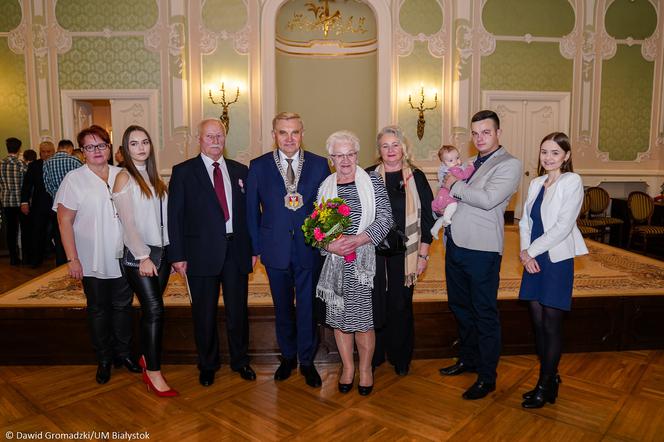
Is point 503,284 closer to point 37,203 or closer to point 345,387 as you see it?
point 345,387

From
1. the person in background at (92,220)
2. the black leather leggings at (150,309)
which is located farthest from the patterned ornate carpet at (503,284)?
the black leather leggings at (150,309)

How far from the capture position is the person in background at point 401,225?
Result: 2.98 meters

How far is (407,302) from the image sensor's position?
319 cm

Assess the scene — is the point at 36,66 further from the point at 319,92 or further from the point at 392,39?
the point at 392,39

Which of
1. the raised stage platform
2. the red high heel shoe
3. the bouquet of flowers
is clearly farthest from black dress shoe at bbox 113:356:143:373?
the bouquet of flowers

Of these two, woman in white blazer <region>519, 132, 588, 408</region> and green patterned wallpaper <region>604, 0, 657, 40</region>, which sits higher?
green patterned wallpaper <region>604, 0, 657, 40</region>

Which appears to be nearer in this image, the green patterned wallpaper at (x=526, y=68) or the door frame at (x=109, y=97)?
the door frame at (x=109, y=97)

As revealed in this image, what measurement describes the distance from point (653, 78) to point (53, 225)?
9412mm

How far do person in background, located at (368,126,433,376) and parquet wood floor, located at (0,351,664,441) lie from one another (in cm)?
52

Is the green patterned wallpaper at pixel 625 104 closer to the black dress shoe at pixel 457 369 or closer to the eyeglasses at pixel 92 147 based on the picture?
the black dress shoe at pixel 457 369

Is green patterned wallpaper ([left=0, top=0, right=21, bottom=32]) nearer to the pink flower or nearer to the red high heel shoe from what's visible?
the red high heel shoe

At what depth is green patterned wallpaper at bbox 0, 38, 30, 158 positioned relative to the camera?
741 cm

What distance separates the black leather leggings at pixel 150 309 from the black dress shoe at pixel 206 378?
0.96ft

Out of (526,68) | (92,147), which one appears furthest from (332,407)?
(526,68)
